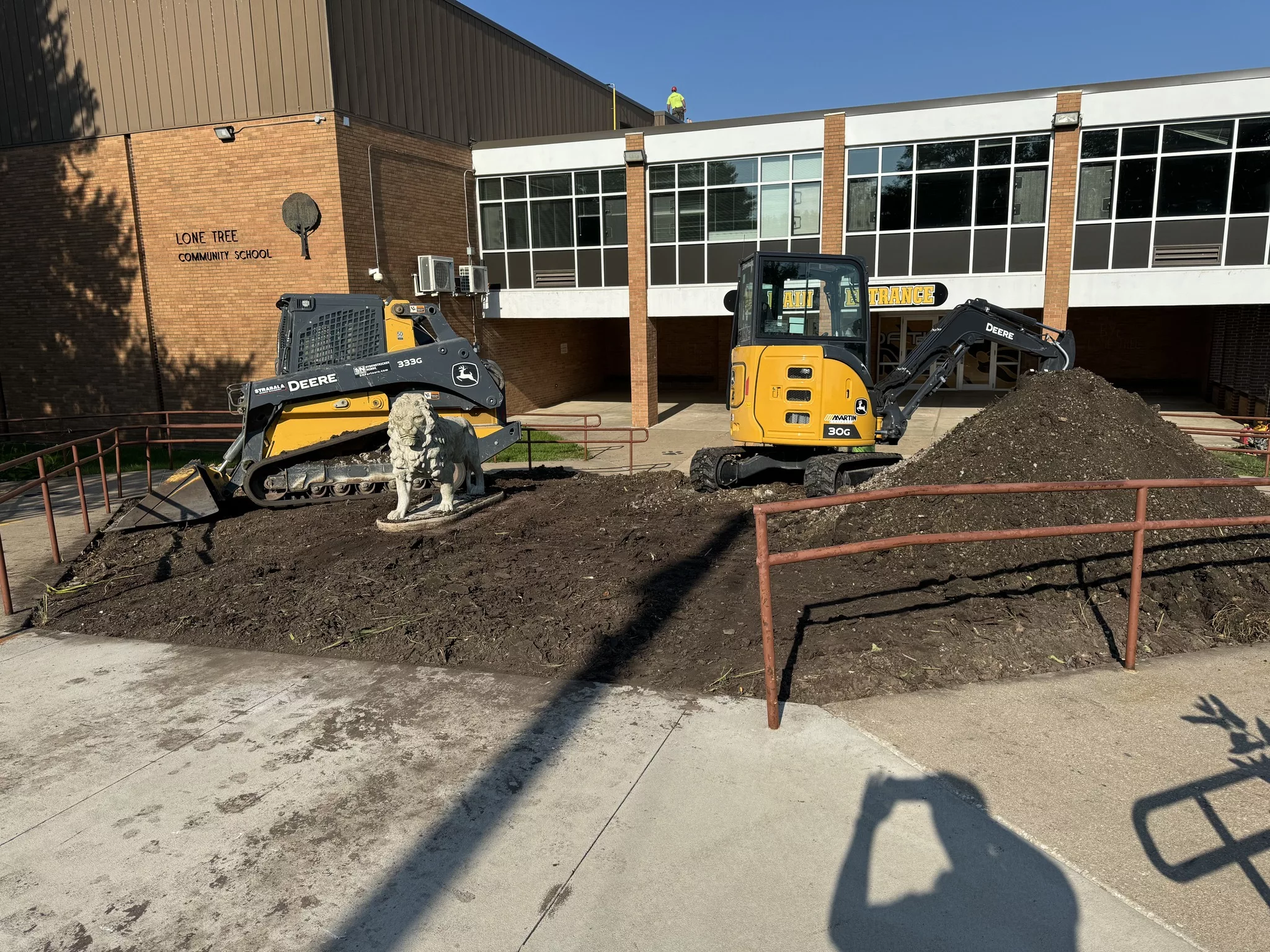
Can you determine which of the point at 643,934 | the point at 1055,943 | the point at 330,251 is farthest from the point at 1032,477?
the point at 330,251

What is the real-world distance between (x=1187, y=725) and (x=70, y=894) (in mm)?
5459

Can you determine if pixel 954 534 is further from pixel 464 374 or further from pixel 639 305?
pixel 639 305

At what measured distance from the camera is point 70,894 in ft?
11.9

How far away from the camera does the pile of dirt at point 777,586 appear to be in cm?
571

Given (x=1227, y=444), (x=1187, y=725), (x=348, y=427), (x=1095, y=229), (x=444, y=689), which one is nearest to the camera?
(x=1187, y=725)

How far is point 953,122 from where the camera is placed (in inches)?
752

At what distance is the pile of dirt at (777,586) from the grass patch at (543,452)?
287 inches

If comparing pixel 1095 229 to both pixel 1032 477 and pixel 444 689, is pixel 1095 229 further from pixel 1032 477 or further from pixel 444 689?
pixel 444 689

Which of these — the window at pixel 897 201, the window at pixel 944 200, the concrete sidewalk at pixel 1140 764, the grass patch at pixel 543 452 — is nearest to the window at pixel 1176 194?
the window at pixel 944 200

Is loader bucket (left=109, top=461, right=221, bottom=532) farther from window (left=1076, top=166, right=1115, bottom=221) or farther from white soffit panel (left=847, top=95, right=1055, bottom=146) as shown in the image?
window (left=1076, top=166, right=1115, bottom=221)

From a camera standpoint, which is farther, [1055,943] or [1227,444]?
[1227,444]

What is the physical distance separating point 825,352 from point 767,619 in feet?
20.4

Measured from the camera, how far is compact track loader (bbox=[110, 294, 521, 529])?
1062cm

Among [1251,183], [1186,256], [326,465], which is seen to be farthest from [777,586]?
[1251,183]
